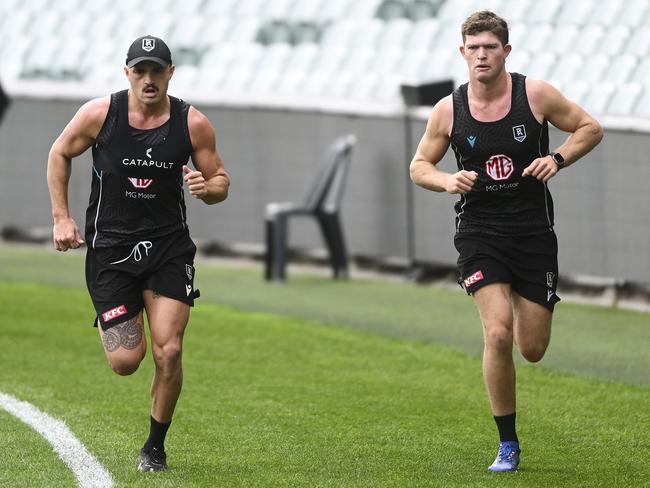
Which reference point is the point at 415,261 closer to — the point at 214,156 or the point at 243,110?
the point at 243,110

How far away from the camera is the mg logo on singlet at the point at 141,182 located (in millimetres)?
7781

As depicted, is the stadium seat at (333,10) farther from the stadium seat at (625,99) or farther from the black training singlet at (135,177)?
the black training singlet at (135,177)

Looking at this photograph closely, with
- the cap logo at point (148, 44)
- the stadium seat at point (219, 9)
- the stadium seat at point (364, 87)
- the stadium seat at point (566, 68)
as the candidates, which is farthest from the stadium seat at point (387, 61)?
the cap logo at point (148, 44)

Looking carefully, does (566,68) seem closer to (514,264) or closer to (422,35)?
(422,35)

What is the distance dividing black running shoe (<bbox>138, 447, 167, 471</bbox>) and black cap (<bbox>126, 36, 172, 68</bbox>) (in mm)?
1903

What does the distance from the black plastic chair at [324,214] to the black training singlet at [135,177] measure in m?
8.73

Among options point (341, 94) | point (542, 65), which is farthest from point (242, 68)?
point (542, 65)

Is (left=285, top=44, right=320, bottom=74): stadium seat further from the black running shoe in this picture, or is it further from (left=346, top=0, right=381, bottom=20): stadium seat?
the black running shoe

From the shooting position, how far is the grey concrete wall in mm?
14852

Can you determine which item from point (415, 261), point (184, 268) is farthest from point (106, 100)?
point (415, 261)

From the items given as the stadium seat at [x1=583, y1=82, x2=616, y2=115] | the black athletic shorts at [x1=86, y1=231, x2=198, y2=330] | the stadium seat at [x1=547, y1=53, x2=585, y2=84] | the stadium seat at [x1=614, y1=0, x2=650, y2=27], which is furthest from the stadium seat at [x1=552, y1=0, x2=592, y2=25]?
the black athletic shorts at [x1=86, y1=231, x2=198, y2=330]

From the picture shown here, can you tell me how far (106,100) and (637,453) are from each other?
11.0ft

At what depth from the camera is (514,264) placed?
7887 mm

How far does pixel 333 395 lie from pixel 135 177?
9.84 ft
